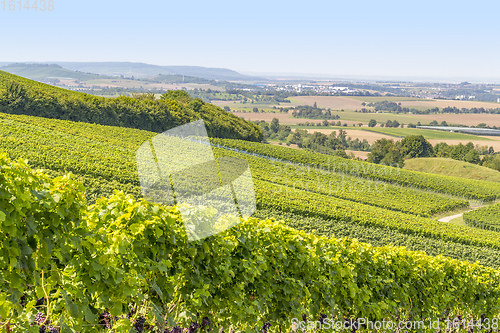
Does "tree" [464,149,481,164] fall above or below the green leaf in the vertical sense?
below

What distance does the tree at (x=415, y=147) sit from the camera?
8706 cm

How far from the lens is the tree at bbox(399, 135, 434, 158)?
87062mm

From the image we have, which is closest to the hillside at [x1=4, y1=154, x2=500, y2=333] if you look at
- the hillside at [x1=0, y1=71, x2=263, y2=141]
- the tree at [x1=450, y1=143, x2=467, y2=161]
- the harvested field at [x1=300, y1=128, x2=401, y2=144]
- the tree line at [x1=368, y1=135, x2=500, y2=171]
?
the hillside at [x1=0, y1=71, x2=263, y2=141]

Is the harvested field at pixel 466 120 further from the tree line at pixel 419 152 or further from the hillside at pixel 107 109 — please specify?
the hillside at pixel 107 109

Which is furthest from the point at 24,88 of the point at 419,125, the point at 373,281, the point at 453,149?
the point at 419,125

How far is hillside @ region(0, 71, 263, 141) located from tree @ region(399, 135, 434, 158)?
4696cm

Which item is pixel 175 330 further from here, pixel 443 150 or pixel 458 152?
pixel 443 150

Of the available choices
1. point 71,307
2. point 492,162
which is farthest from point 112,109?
point 492,162

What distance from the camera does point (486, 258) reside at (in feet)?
66.5

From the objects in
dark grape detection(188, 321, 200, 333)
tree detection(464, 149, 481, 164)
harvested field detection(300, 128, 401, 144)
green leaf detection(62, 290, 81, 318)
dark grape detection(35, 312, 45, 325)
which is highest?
green leaf detection(62, 290, 81, 318)

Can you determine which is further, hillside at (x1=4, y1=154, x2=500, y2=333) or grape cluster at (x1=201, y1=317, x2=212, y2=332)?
grape cluster at (x1=201, y1=317, x2=212, y2=332)

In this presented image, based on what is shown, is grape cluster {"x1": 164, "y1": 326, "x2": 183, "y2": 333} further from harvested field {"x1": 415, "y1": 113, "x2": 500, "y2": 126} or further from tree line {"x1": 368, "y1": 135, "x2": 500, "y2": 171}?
harvested field {"x1": 415, "y1": 113, "x2": 500, "y2": 126}

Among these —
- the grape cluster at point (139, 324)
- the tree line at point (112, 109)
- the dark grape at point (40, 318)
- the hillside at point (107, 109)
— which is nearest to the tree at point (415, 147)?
the tree line at point (112, 109)

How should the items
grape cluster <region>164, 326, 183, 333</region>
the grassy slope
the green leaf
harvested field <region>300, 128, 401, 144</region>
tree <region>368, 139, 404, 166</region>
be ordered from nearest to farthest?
the green leaf < grape cluster <region>164, 326, 183, 333</region> < the grassy slope < tree <region>368, 139, 404, 166</region> < harvested field <region>300, 128, 401, 144</region>
